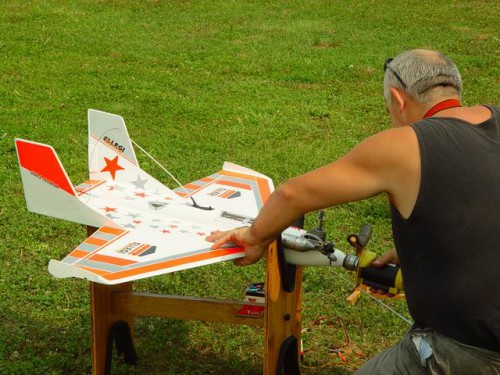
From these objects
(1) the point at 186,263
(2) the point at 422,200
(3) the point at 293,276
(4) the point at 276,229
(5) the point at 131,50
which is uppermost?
(2) the point at 422,200

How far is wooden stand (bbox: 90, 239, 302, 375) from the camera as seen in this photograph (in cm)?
405

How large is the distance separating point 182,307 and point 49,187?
99 centimetres

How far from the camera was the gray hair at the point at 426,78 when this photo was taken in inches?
125

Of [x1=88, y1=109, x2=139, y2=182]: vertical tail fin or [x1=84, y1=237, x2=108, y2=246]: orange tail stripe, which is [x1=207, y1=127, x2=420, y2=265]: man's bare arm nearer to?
[x1=84, y1=237, x2=108, y2=246]: orange tail stripe

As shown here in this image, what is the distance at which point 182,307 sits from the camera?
178 inches

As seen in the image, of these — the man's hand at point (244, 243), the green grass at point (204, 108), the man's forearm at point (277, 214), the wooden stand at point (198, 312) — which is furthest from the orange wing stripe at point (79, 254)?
the green grass at point (204, 108)

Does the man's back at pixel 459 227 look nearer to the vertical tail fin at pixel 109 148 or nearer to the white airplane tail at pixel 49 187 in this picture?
the white airplane tail at pixel 49 187

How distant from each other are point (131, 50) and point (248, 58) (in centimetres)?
173

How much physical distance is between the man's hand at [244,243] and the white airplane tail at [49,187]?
2.06ft

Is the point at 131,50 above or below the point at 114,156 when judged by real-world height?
below

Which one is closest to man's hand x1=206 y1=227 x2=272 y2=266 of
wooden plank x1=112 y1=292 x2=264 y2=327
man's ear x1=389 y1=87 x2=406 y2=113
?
wooden plank x1=112 y1=292 x2=264 y2=327

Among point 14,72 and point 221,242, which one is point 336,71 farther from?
point 221,242

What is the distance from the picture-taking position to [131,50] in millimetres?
11914

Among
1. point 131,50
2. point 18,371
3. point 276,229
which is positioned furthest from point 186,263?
point 131,50
